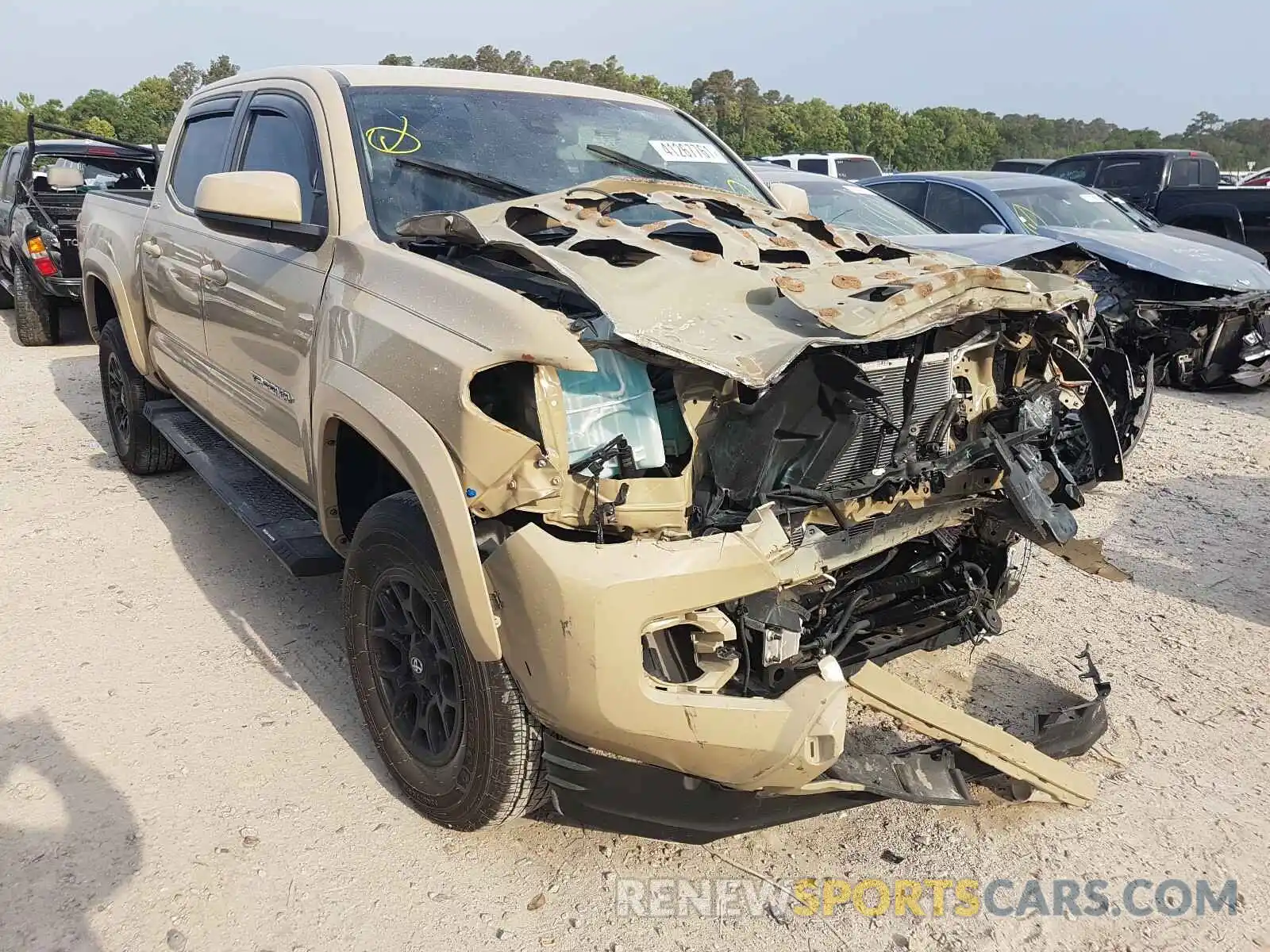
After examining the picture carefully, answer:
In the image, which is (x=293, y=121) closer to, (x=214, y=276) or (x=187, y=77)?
(x=214, y=276)

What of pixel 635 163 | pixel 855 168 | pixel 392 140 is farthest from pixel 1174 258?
pixel 855 168

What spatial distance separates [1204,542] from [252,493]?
4522mm

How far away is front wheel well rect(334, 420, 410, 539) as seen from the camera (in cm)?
288

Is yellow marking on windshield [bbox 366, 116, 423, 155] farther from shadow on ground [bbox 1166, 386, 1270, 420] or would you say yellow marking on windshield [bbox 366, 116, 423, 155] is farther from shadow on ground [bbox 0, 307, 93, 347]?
shadow on ground [bbox 0, 307, 93, 347]

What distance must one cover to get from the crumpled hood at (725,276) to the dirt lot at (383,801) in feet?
4.66

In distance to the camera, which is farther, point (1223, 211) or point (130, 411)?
point (1223, 211)

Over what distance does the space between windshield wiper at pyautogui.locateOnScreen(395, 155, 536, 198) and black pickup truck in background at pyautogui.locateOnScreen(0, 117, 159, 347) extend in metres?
6.20

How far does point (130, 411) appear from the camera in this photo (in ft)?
17.1

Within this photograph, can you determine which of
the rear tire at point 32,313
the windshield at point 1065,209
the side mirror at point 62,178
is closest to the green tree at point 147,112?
the rear tire at point 32,313

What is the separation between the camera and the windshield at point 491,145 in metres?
3.01

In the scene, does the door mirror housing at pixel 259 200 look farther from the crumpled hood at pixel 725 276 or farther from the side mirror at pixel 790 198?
the side mirror at pixel 790 198

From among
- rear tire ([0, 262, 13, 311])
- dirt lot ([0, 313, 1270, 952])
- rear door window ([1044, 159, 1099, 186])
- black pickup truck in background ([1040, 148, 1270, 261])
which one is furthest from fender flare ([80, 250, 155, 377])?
rear door window ([1044, 159, 1099, 186])

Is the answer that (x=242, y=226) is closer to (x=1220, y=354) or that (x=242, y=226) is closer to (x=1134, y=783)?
(x=1134, y=783)

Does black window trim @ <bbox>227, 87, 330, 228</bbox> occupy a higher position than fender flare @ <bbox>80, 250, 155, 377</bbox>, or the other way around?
black window trim @ <bbox>227, 87, 330, 228</bbox>
